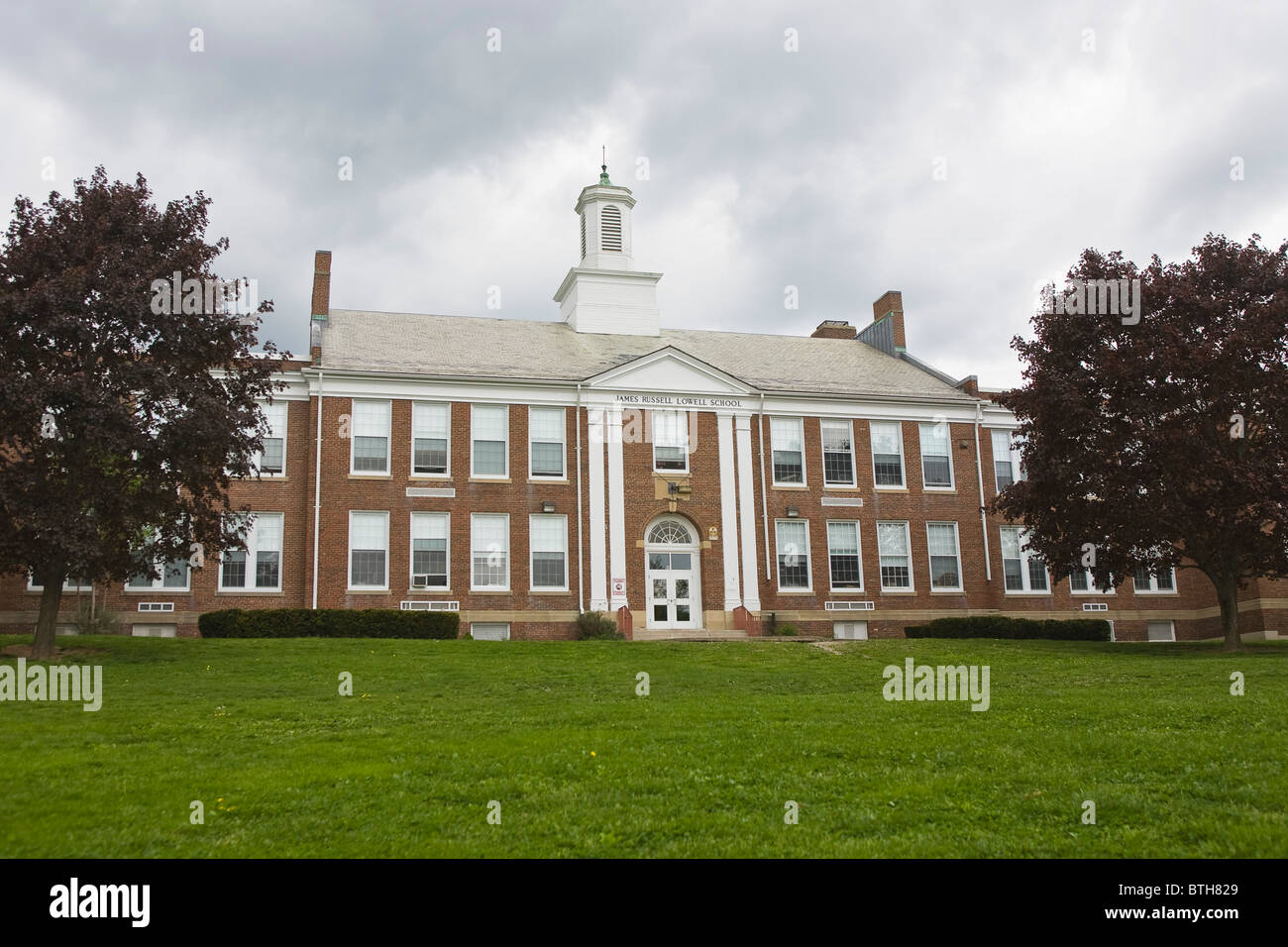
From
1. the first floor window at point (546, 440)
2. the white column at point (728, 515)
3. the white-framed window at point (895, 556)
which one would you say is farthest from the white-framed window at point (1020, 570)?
the first floor window at point (546, 440)

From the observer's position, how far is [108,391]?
19.4 m

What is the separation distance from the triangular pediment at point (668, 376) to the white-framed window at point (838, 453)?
138 inches

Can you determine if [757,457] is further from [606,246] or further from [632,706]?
[632,706]

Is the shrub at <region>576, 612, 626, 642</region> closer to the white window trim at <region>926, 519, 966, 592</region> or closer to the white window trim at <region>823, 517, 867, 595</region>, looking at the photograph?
the white window trim at <region>823, 517, 867, 595</region>

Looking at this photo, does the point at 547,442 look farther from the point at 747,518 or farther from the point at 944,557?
the point at 944,557

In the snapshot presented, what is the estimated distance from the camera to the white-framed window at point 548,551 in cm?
3177

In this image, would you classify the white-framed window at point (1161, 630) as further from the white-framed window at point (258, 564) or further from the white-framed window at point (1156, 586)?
the white-framed window at point (258, 564)

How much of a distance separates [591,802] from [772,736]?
3.53m

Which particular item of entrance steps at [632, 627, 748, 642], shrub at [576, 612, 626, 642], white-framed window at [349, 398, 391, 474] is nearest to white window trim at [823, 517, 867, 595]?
entrance steps at [632, 627, 748, 642]

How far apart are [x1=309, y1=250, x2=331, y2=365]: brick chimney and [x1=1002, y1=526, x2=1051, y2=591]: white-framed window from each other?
2247 cm

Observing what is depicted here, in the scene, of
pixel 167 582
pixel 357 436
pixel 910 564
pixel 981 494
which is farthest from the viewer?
pixel 981 494

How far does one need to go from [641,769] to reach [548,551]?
21549 millimetres

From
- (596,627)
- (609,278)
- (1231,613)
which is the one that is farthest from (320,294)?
(1231,613)

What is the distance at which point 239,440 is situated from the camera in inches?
809
